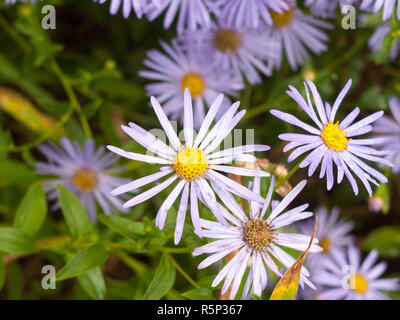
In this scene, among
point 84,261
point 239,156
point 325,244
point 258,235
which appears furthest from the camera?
point 325,244

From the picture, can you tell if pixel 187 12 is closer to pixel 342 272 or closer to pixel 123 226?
pixel 123 226

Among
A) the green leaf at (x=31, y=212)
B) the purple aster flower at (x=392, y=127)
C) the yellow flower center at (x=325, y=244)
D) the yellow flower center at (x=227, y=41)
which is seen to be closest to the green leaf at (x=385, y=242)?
the yellow flower center at (x=325, y=244)

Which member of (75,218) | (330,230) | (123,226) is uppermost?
(330,230)

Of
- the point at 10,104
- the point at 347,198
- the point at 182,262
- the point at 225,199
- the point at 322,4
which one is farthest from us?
the point at 347,198

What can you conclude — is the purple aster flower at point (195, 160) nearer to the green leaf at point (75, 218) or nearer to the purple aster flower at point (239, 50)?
the green leaf at point (75, 218)

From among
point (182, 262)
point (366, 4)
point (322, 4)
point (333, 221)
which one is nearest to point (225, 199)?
point (182, 262)

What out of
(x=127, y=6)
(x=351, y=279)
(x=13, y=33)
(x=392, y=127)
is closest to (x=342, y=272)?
(x=351, y=279)
